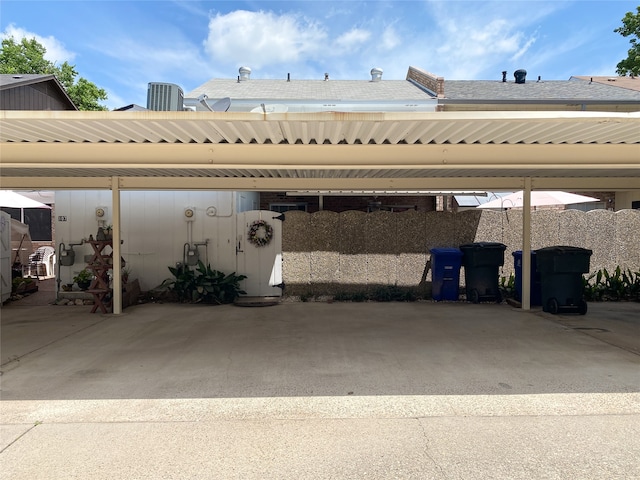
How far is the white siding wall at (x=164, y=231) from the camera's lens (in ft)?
30.7

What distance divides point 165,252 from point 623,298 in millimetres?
10129

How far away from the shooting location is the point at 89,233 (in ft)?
30.5

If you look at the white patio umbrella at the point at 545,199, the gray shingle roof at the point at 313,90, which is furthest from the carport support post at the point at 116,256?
the white patio umbrella at the point at 545,199

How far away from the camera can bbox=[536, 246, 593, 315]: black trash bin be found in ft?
23.9

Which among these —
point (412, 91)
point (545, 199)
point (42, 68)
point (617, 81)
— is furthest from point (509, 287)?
point (42, 68)

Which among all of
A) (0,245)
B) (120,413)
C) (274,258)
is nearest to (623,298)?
(274,258)

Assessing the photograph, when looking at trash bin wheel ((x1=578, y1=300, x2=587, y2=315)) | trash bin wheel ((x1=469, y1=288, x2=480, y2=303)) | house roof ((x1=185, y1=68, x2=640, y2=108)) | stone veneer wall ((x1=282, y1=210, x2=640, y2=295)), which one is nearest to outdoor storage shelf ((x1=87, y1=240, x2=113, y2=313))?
stone veneer wall ((x1=282, y1=210, x2=640, y2=295))

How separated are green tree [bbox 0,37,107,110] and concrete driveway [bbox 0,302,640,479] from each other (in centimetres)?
2350

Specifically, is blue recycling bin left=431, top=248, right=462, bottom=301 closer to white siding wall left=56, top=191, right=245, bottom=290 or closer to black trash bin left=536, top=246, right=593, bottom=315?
black trash bin left=536, top=246, right=593, bottom=315

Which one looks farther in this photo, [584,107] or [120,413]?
[584,107]

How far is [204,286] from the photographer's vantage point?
28.3ft

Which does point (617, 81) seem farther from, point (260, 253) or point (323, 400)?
point (323, 400)

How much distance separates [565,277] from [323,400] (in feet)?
18.7

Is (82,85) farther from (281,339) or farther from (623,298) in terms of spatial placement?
(623,298)
